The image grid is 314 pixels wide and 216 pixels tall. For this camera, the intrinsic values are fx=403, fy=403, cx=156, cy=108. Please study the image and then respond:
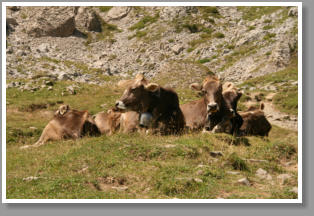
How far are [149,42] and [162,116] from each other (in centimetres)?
5498

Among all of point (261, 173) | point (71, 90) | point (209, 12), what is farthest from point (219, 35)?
point (261, 173)

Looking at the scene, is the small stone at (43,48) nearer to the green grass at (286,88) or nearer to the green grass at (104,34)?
the green grass at (104,34)

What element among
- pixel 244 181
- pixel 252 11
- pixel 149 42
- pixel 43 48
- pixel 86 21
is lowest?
pixel 244 181

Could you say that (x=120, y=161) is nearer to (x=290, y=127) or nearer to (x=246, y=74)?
(x=290, y=127)

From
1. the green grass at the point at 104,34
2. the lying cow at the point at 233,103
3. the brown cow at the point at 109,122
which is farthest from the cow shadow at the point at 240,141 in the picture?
the green grass at the point at 104,34

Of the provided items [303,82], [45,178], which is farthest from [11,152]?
[303,82]

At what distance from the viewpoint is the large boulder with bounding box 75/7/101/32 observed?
262ft

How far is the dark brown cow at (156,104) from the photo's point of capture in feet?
50.6

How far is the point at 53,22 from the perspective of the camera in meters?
71.6

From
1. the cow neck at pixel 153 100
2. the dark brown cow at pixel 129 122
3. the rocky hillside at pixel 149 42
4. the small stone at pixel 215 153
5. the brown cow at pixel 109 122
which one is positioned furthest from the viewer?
the rocky hillside at pixel 149 42

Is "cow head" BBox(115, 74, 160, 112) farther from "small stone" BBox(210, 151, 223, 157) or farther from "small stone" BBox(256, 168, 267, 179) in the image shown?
"small stone" BBox(256, 168, 267, 179)

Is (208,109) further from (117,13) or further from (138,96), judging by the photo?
(117,13)

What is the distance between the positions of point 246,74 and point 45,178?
1422 inches

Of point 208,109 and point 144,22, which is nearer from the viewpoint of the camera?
point 208,109
